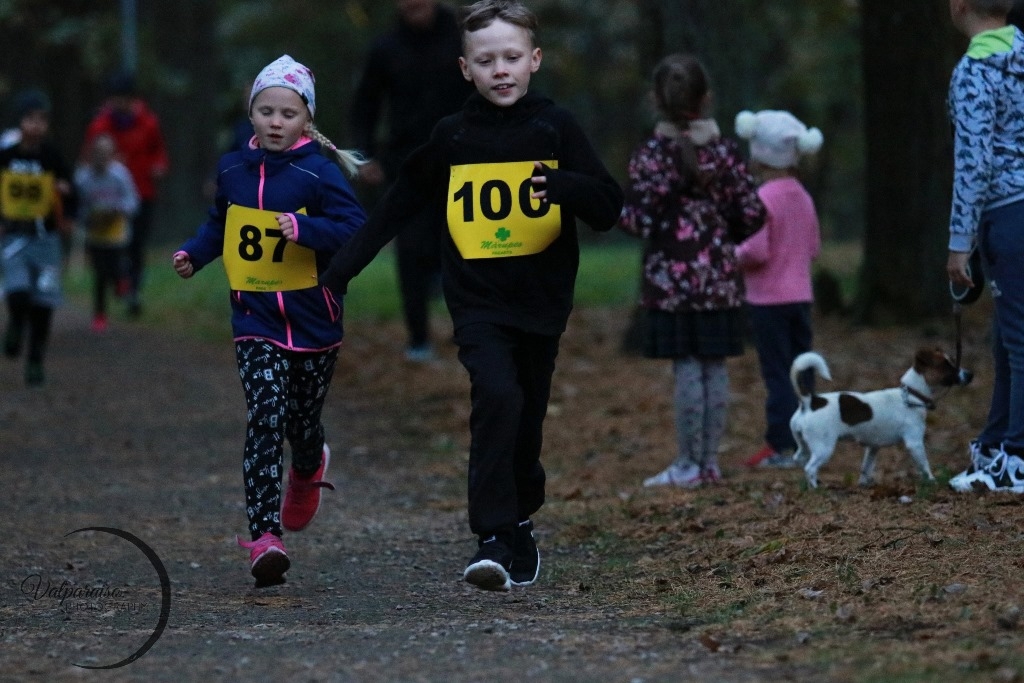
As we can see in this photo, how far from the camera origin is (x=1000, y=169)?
22.0ft

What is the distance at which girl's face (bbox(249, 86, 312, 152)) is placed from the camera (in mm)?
6570

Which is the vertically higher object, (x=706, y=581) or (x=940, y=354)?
(x=940, y=354)

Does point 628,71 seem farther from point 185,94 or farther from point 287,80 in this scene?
point 287,80

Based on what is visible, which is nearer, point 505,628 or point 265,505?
point 505,628

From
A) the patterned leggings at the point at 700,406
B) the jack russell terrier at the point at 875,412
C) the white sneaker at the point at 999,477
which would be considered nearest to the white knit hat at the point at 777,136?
the patterned leggings at the point at 700,406

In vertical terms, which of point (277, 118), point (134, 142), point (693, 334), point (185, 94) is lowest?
point (693, 334)

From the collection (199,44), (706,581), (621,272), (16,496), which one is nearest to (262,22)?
(199,44)

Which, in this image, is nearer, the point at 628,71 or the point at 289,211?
the point at 289,211

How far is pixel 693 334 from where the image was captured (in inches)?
320

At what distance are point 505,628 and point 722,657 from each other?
844 mm

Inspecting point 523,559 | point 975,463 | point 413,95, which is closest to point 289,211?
point 523,559

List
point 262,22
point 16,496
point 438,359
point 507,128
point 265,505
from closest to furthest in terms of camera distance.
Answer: point 507,128 → point 265,505 → point 16,496 → point 438,359 → point 262,22

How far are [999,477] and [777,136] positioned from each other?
245 centimetres

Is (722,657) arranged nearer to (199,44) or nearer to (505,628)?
(505,628)
